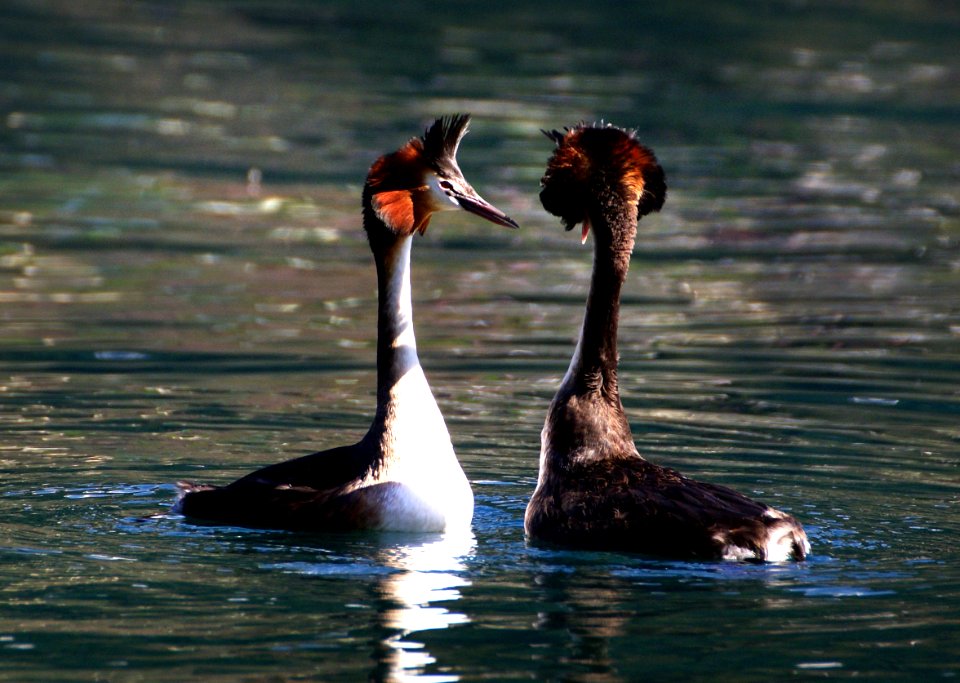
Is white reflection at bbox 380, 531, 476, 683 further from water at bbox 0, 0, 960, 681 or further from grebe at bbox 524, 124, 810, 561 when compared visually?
grebe at bbox 524, 124, 810, 561

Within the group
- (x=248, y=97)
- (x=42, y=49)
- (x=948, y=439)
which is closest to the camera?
(x=948, y=439)

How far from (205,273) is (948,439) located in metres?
8.69

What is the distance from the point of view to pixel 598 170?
9648 millimetres

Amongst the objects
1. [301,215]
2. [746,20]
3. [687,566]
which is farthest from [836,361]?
[746,20]

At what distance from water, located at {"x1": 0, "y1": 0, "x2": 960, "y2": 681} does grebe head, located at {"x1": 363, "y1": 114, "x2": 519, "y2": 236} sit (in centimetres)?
167

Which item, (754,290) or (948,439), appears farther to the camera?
(754,290)

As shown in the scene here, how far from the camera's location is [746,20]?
137ft

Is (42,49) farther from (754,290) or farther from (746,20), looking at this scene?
(754,290)

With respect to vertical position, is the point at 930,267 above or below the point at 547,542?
above

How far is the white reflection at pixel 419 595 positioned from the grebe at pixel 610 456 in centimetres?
48

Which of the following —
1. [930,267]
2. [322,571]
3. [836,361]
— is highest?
[930,267]

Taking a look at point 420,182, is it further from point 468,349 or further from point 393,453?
point 468,349

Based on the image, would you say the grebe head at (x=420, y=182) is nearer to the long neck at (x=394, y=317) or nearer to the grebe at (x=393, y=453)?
the grebe at (x=393, y=453)

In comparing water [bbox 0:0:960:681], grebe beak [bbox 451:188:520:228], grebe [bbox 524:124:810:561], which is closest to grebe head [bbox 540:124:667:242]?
grebe [bbox 524:124:810:561]
